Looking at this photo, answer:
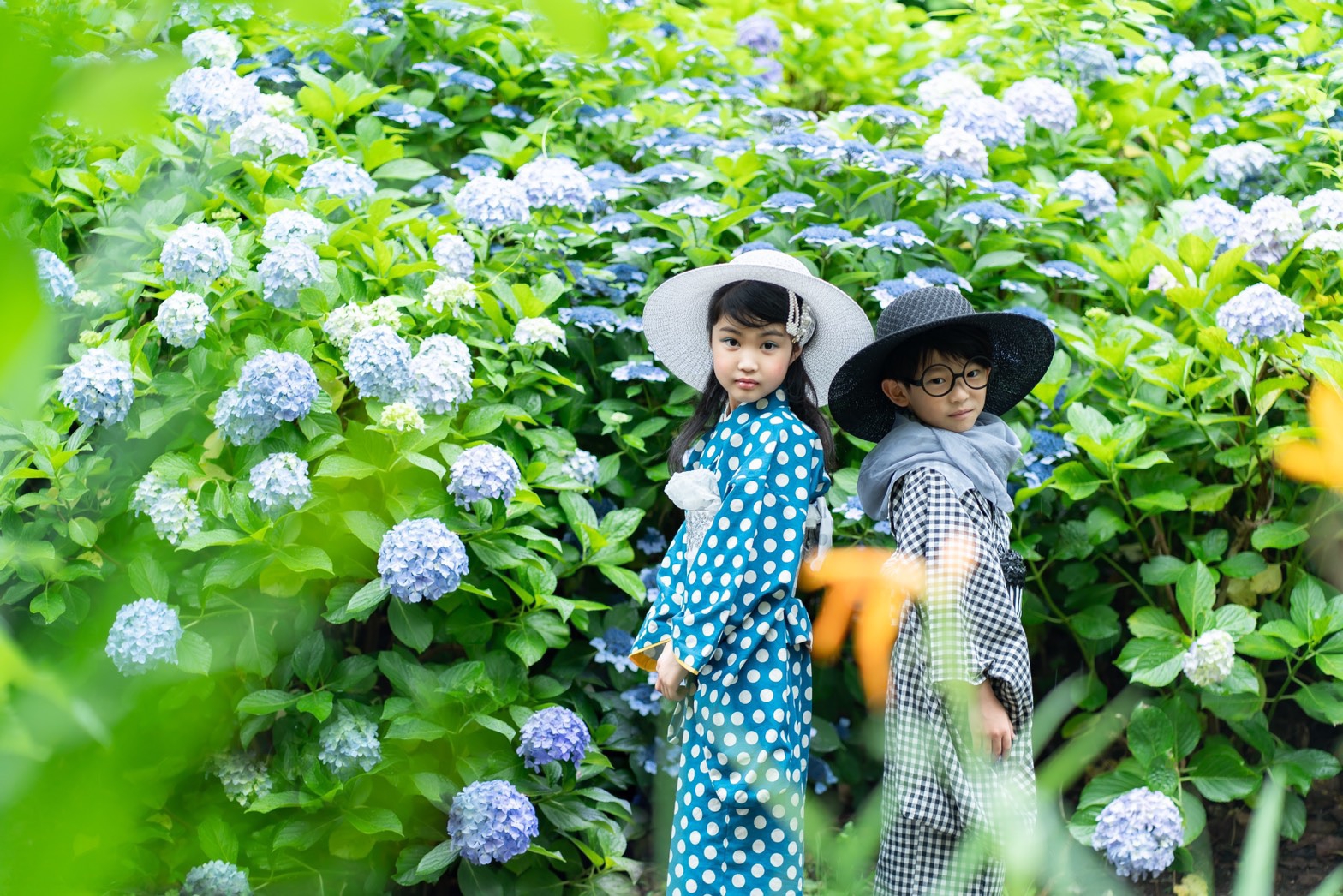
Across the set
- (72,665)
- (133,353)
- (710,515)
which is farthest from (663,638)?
(72,665)

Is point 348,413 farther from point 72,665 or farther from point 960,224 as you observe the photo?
point 72,665

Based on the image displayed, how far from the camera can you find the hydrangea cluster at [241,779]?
239 centimetres

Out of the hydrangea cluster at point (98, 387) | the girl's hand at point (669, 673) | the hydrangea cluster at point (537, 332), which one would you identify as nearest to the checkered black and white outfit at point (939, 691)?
the girl's hand at point (669, 673)

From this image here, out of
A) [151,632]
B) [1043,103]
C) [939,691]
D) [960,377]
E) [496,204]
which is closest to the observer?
[151,632]

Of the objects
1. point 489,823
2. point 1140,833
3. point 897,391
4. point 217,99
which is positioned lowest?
point 1140,833

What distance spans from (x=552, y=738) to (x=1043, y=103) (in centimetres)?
242

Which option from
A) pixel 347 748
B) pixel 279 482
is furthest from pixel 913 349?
pixel 347 748

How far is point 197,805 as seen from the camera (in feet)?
6.91

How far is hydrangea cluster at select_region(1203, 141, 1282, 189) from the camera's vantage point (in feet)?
11.3

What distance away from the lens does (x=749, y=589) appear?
2207mm

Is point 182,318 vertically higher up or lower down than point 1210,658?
higher up

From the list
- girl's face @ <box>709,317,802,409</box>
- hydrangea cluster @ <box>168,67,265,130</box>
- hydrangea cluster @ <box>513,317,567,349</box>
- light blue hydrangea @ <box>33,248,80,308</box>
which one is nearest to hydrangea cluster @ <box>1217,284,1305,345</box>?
girl's face @ <box>709,317,802,409</box>

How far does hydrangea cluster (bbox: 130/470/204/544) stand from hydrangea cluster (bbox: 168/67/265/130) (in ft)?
3.07

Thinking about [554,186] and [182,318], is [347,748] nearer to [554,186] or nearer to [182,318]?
[182,318]
